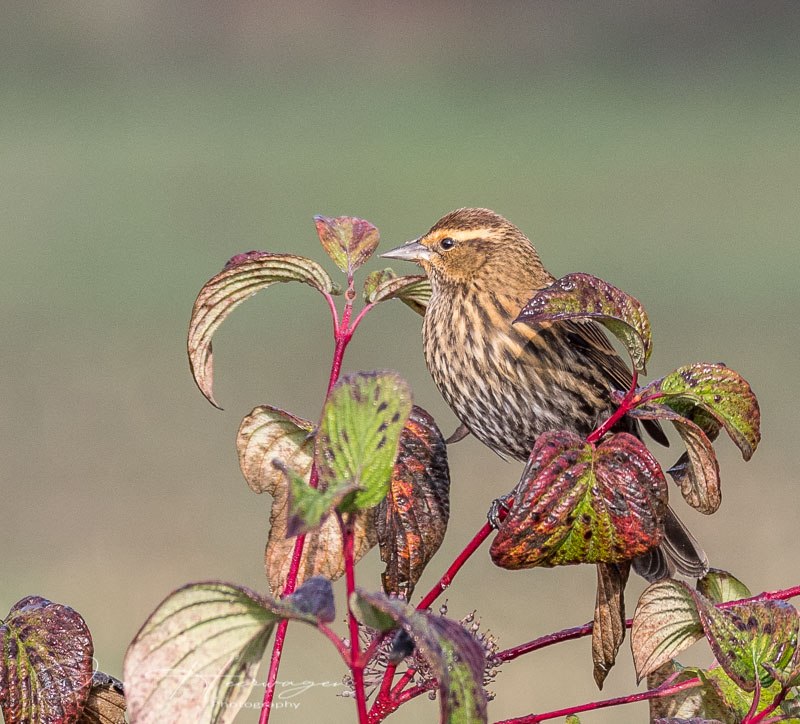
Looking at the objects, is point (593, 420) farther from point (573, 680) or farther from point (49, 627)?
point (573, 680)

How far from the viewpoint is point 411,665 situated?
1097 mm

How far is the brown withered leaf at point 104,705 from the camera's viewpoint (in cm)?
112

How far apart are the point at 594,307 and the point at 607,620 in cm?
33

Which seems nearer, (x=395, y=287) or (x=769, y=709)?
(x=769, y=709)

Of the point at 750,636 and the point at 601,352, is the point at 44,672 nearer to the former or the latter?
the point at 750,636

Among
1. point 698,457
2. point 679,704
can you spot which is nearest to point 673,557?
point 679,704

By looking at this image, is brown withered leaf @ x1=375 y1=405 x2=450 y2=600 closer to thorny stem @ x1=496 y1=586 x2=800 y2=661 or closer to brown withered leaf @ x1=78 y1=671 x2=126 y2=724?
thorny stem @ x1=496 y1=586 x2=800 y2=661

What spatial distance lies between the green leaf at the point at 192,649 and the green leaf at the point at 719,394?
1.37 feet

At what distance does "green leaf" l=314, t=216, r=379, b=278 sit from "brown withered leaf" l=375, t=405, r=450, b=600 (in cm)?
17

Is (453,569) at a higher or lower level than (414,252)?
lower

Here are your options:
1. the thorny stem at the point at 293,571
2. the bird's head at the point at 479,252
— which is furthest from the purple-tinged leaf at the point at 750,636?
the bird's head at the point at 479,252


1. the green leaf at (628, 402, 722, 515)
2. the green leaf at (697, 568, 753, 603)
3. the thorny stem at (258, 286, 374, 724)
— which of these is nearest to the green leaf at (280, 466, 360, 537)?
the thorny stem at (258, 286, 374, 724)

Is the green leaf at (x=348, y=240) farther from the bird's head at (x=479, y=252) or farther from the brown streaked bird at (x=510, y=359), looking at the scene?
the bird's head at (x=479, y=252)

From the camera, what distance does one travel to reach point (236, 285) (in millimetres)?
1136
